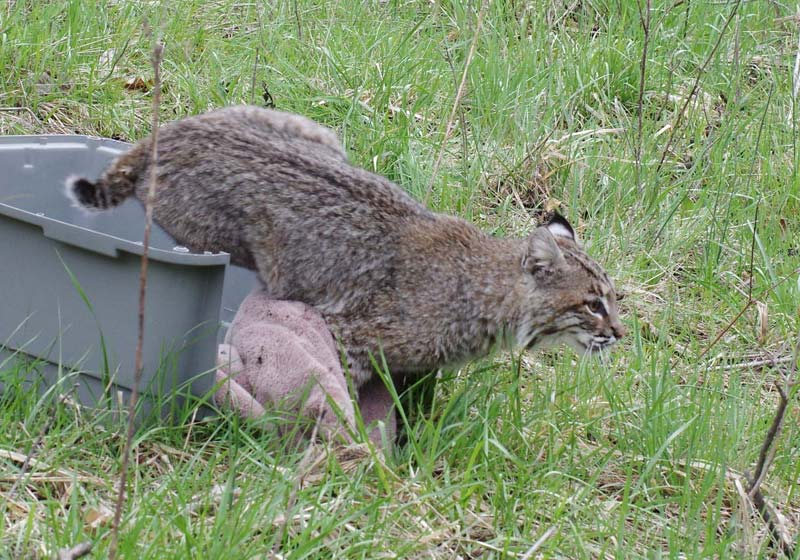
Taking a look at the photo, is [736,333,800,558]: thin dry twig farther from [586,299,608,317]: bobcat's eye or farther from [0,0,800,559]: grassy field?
[586,299,608,317]: bobcat's eye

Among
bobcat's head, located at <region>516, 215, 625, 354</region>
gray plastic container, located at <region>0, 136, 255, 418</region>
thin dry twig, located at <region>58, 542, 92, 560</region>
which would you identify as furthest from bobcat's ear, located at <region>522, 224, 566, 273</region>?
thin dry twig, located at <region>58, 542, 92, 560</region>

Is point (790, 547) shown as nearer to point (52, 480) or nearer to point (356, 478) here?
point (356, 478)

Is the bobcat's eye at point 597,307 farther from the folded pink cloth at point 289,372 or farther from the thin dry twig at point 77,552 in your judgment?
the thin dry twig at point 77,552

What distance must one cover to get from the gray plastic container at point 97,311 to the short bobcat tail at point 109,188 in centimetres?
71

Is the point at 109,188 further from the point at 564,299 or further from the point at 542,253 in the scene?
the point at 564,299

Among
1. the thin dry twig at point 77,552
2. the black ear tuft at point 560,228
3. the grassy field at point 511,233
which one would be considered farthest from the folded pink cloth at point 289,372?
the thin dry twig at point 77,552

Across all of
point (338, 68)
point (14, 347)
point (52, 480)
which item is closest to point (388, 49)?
point (338, 68)

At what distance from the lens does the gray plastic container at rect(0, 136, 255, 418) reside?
135 inches

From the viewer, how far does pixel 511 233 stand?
17.4 ft

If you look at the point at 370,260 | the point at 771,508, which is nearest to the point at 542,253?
the point at 370,260

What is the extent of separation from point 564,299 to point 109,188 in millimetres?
1763

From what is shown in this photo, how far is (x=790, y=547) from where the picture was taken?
334 centimetres

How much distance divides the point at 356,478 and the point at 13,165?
2014 millimetres

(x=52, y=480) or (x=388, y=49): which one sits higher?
(x=388, y=49)
